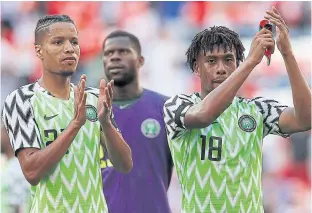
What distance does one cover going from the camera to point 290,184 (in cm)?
1092

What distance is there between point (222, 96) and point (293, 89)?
459 mm

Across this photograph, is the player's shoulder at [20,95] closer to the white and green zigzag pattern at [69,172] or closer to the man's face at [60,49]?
the white and green zigzag pattern at [69,172]

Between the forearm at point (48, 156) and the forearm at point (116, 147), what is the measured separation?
24 centimetres

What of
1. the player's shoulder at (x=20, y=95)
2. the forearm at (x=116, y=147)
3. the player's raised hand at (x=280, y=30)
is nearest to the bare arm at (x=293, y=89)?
the player's raised hand at (x=280, y=30)

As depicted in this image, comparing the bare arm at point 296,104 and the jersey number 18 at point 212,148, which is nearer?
the bare arm at point 296,104

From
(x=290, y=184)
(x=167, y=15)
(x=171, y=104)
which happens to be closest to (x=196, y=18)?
(x=167, y=15)

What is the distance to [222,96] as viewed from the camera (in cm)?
491

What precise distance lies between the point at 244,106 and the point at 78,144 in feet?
3.58

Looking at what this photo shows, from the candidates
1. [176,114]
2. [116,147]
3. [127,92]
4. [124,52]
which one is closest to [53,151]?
[116,147]

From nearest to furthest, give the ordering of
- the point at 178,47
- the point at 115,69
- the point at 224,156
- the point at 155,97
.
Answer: the point at 224,156
the point at 115,69
the point at 155,97
the point at 178,47

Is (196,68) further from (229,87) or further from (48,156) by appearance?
(48,156)

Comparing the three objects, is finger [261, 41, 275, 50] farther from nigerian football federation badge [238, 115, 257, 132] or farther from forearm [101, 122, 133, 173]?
forearm [101, 122, 133, 173]

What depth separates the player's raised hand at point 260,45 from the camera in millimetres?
4902

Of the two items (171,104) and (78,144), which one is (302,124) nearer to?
(171,104)
